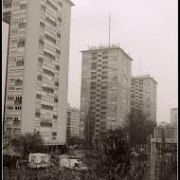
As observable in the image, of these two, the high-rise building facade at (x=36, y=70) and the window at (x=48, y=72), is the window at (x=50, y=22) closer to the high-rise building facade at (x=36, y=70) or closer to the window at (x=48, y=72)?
the high-rise building facade at (x=36, y=70)

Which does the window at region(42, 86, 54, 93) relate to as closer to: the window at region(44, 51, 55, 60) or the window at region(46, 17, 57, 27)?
the window at region(44, 51, 55, 60)

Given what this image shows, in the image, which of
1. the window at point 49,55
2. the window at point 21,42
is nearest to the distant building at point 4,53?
the window at point 21,42

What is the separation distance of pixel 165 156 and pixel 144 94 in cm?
746

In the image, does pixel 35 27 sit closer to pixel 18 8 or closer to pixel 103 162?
pixel 18 8

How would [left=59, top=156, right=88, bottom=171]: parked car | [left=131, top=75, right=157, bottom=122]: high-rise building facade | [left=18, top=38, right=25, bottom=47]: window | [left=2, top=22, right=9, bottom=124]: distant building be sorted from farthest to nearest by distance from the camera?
[left=131, top=75, right=157, bottom=122]: high-rise building facade → [left=18, top=38, right=25, bottom=47]: window → [left=59, top=156, right=88, bottom=171]: parked car → [left=2, top=22, right=9, bottom=124]: distant building

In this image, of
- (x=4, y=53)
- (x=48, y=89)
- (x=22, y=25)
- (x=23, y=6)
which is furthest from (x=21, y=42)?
(x=4, y=53)

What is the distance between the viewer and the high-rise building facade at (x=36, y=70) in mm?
6621

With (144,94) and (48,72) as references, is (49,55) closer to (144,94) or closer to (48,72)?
(48,72)

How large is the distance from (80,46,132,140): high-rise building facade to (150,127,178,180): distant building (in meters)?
6.07

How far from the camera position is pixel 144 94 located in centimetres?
1066

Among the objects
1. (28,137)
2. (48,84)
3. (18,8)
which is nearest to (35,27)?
(18,8)

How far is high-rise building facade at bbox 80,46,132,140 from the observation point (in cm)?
979

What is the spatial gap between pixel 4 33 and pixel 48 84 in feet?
17.9

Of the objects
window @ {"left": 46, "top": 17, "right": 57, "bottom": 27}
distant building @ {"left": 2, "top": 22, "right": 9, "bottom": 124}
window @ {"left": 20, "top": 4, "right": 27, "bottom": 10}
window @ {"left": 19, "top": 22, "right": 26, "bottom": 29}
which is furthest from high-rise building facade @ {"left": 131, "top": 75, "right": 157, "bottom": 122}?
distant building @ {"left": 2, "top": 22, "right": 9, "bottom": 124}
